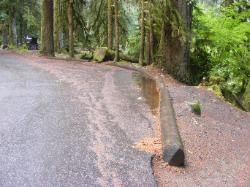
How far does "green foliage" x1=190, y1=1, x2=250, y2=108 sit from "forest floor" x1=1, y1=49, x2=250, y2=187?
6.24 m

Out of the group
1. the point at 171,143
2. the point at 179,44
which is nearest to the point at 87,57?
the point at 179,44

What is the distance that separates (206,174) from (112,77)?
25.8 feet

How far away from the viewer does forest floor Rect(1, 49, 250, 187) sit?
611 centimetres

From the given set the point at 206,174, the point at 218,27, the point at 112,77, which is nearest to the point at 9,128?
the point at 206,174

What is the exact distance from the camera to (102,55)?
1933 centimetres

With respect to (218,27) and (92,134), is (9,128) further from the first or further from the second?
(218,27)

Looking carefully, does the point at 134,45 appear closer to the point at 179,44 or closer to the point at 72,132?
the point at 179,44

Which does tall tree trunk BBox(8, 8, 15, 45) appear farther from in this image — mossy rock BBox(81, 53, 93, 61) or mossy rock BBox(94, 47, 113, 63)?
mossy rock BBox(94, 47, 113, 63)

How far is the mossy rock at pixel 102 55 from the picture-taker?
1928cm

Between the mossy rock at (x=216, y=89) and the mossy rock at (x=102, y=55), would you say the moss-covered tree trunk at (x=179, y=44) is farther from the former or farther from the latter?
the mossy rock at (x=102, y=55)

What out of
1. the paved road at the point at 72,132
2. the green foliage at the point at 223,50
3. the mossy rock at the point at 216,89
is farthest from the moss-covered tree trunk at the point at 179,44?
the paved road at the point at 72,132

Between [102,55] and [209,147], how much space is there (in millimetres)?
12435

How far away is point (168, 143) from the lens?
255 inches

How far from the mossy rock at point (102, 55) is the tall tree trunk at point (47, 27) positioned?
8.94ft
